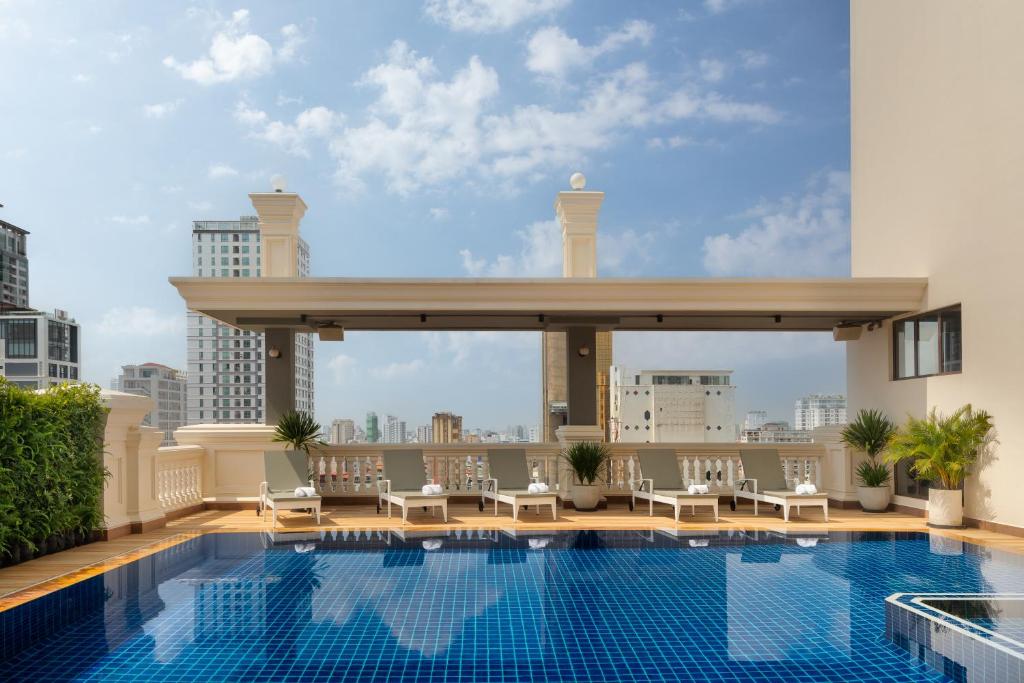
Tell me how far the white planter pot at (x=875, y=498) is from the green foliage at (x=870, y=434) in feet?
1.71

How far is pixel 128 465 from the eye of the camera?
969cm

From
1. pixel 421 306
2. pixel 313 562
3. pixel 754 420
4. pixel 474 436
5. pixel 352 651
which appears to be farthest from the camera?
pixel 754 420

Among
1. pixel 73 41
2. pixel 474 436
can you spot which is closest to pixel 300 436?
pixel 474 436

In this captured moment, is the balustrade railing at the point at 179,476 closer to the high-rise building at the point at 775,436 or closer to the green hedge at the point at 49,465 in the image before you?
the green hedge at the point at 49,465

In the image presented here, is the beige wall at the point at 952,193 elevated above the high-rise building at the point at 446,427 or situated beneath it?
elevated above

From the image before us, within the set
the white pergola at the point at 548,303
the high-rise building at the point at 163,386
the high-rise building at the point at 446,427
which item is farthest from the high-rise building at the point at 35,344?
the white pergola at the point at 548,303

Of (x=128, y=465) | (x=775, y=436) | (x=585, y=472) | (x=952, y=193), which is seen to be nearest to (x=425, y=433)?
(x=585, y=472)

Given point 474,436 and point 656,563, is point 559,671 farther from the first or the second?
point 474,436

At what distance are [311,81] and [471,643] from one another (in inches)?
1415

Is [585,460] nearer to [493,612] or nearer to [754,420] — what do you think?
[754,420]

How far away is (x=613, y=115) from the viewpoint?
38844 millimetres

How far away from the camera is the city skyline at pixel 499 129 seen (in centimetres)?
2144

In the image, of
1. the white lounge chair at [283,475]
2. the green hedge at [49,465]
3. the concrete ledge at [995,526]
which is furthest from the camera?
the white lounge chair at [283,475]

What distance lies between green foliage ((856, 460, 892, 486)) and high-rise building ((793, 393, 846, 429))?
3.15 ft
